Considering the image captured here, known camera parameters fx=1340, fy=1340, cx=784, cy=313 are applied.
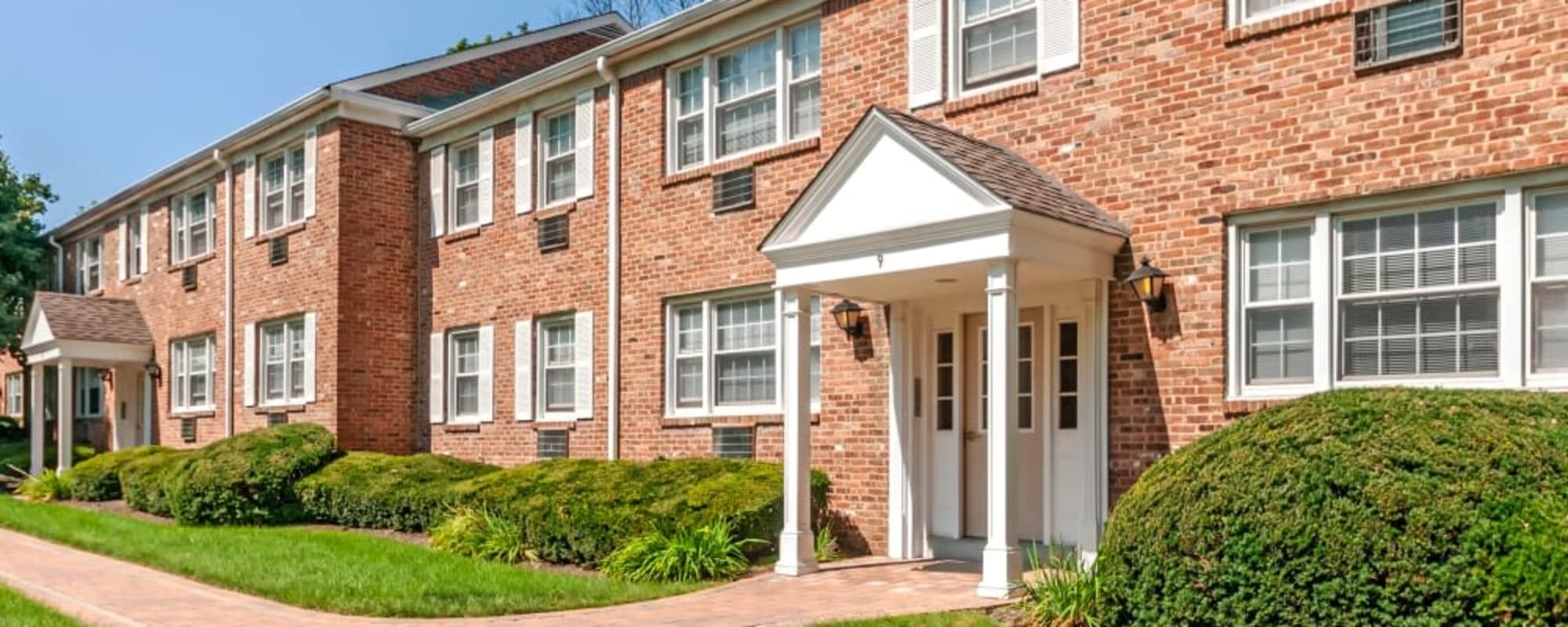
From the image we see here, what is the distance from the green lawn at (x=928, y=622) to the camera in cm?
823

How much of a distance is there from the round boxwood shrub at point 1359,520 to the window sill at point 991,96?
393cm

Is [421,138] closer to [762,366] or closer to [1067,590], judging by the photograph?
[762,366]

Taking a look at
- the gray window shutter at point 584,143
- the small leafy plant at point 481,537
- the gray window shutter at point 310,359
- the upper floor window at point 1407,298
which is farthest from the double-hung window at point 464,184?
the upper floor window at point 1407,298

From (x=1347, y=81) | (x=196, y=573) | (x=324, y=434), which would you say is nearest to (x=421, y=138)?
(x=324, y=434)

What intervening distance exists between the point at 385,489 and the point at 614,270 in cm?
359

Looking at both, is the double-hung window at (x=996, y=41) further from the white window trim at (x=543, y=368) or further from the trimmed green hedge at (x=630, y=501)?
the white window trim at (x=543, y=368)

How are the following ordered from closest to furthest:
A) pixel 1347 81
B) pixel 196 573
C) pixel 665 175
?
pixel 1347 81 < pixel 196 573 < pixel 665 175

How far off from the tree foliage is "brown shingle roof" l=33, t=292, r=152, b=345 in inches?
113

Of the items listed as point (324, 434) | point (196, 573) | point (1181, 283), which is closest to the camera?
point (1181, 283)

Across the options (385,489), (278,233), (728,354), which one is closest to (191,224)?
(278,233)

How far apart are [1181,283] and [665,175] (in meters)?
6.51

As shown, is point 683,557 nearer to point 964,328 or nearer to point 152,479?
point 964,328

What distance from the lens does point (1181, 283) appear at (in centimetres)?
976

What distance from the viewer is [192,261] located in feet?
76.5
